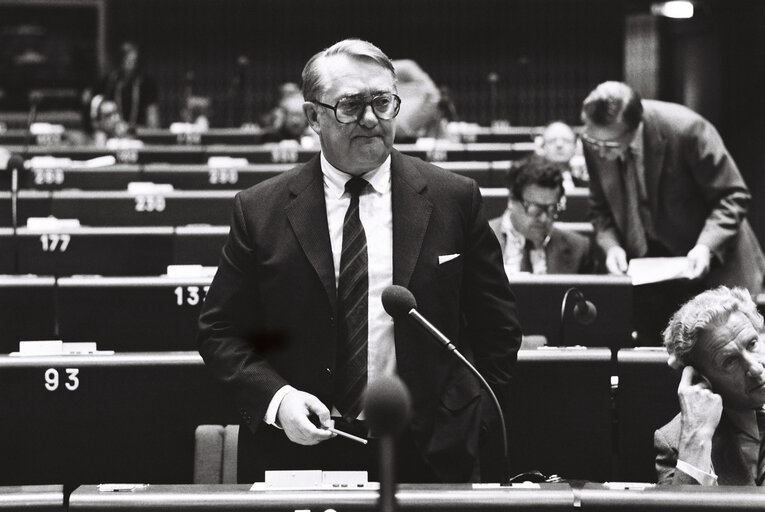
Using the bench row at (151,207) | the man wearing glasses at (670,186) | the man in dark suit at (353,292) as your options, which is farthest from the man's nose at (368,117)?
the bench row at (151,207)

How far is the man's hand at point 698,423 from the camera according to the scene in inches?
90.4

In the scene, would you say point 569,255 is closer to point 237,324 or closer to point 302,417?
point 237,324

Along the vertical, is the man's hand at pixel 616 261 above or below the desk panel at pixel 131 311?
above

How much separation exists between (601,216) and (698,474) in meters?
1.97

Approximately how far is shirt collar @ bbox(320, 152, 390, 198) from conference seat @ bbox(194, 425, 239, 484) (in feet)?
2.46

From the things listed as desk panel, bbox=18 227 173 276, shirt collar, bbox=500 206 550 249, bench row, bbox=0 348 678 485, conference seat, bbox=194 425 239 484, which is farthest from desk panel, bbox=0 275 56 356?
shirt collar, bbox=500 206 550 249

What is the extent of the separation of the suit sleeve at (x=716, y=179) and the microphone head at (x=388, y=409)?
273cm

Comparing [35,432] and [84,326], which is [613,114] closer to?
[84,326]

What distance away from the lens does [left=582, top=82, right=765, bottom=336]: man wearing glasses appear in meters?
3.77

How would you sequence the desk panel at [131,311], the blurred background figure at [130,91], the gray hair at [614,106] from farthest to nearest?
the blurred background figure at [130,91], the gray hair at [614,106], the desk panel at [131,311]

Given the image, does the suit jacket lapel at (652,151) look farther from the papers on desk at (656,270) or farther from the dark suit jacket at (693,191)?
the papers on desk at (656,270)

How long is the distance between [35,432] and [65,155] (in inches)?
211

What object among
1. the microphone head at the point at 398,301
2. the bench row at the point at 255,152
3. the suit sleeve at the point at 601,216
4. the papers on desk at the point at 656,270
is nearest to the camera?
the microphone head at the point at 398,301

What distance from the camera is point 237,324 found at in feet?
7.50
